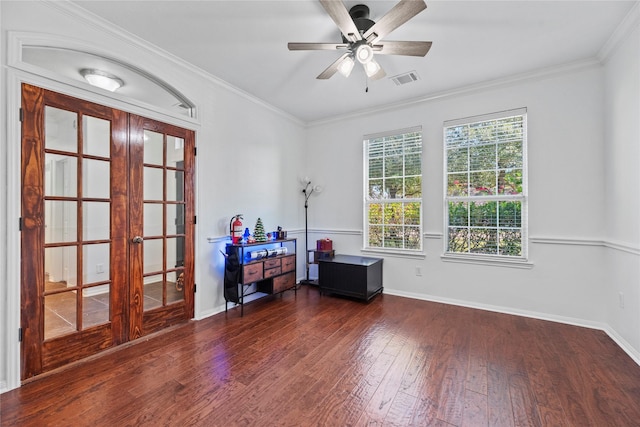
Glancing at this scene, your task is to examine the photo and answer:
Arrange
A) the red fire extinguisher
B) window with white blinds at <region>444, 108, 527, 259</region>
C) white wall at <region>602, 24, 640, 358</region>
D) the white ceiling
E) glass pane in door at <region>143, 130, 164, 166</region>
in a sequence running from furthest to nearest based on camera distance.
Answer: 1. the red fire extinguisher
2. window with white blinds at <region>444, 108, 527, 259</region>
3. glass pane in door at <region>143, 130, 164, 166</region>
4. white wall at <region>602, 24, 640, 358</region>
5. the white ceiling

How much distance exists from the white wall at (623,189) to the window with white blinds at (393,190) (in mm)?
1921

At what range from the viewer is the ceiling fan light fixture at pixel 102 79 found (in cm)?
244

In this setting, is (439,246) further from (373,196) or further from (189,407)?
(189,407)

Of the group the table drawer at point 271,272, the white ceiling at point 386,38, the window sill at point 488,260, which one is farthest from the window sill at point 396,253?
the white ceiling at point 386,38

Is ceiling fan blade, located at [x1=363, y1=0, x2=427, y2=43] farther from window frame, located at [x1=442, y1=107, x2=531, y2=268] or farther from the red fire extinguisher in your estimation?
the red fire extinguisher

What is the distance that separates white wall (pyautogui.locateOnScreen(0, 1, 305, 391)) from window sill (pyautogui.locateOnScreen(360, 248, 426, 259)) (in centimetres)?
130

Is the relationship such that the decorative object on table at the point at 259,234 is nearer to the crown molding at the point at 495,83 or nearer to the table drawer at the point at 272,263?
the table drawer at the point at 272,263

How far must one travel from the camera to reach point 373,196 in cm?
450

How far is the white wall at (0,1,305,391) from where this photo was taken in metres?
1.96

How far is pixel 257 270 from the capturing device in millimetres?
3506

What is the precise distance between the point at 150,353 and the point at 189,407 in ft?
3.10

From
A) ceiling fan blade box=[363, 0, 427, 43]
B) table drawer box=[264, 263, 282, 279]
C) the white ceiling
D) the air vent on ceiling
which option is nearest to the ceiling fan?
ceiling fan blade box=[363, 0, 427, 43]

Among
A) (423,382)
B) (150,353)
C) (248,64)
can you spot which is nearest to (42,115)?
(248,64)

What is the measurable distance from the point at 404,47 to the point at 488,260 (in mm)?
2726
